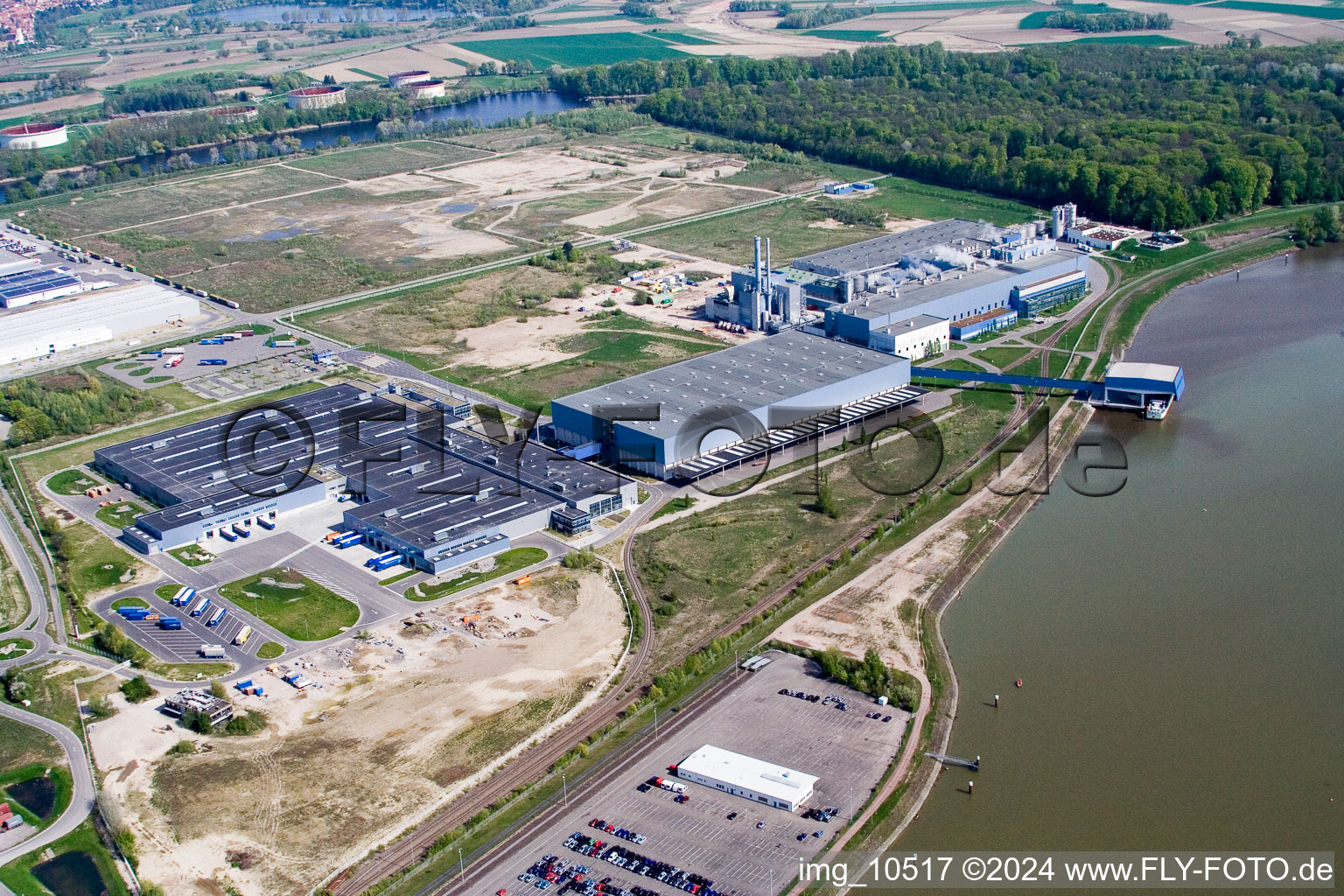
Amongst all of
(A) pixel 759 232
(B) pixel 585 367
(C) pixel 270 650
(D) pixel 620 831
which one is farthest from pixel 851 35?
(D) pixel 620 831

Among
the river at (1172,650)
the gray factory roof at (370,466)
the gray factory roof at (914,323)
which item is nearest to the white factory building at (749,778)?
the river at (1172,650)

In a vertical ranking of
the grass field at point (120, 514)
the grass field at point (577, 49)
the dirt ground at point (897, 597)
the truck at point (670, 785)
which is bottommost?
the truck at point (670, 785)

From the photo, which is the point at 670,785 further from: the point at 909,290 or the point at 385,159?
the point at 385,159

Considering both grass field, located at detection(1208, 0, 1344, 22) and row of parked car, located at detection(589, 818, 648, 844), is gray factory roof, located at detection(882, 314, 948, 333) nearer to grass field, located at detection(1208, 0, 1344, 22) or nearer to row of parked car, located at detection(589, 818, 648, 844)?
row of parked car, located at detection(589, 818, 648, 844)

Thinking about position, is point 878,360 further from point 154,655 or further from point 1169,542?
point 154,655

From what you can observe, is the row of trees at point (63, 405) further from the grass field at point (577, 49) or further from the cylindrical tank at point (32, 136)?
the grass field at point (577, 49)

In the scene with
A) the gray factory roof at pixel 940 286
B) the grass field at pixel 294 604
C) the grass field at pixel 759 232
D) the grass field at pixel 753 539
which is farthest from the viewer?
the grass field at pixel 759 232

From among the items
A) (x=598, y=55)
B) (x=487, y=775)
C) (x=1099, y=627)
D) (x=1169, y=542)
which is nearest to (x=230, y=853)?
(x=487, y=775)

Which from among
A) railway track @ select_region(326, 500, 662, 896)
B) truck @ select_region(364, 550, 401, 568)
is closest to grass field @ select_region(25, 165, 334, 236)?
truck @ select_region(364, 550, 401, 568)
